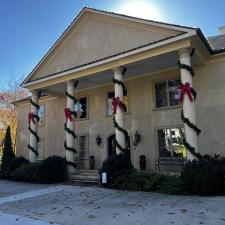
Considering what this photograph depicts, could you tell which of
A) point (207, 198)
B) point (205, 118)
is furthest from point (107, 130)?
point (207, 198)

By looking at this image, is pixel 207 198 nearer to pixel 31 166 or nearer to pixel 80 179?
pixel 80 179

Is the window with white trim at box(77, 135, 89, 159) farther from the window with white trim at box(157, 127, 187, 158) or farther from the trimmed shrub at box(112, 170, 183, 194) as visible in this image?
the trimmed shrub at box(112, 170, 183, 194)

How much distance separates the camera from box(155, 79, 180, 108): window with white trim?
1598cm

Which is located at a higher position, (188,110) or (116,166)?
(188,110)

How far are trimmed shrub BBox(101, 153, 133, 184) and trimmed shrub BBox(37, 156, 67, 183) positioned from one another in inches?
133

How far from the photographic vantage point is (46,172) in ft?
50.0

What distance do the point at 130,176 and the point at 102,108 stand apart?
23.6 ft

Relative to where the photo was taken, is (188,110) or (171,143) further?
(171,143)

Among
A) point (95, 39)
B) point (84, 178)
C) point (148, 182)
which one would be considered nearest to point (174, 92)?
point (95, 39)

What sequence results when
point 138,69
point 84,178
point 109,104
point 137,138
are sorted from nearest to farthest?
1. point 84,178
2. point 138,69
3. point 137,138
4. point 109,104

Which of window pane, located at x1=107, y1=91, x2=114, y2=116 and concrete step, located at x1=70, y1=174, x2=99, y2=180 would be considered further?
window pane, located at x1=107, y1=91, x2=114, y2=116

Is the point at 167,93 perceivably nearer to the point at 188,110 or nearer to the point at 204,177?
the point at 188,110

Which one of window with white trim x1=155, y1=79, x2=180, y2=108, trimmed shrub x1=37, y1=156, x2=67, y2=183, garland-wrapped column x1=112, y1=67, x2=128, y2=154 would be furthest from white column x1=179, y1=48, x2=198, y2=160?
trimmed shrub x1=37, y1=156, x2=67, y2=183

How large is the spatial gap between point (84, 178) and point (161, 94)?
21.5 feet
